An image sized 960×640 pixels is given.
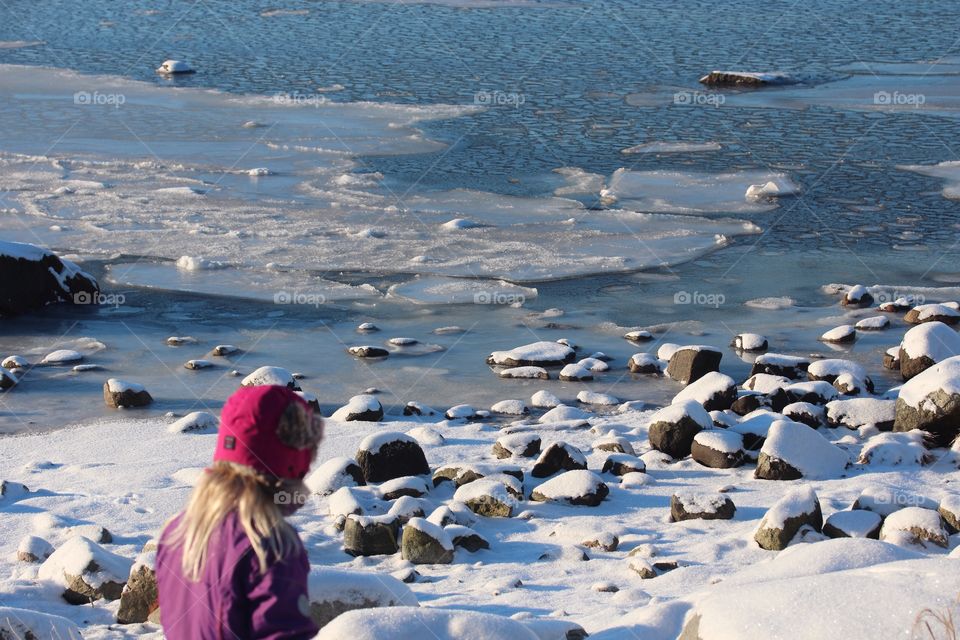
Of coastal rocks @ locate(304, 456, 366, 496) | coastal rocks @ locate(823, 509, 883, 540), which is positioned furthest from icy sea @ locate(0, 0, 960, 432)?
coastal rocks @ locate(823, 509, 883, 540)

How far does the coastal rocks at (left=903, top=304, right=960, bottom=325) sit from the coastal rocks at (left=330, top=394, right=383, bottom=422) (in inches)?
188

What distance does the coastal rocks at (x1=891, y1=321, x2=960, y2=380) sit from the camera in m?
9.05

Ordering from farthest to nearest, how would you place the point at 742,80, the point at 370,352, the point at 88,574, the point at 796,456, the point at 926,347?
the point at 742,80, the point at 370,352, the point at 926,347, the point at 796,456, the point at 88,574

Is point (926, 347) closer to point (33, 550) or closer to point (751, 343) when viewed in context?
point (751, 343)

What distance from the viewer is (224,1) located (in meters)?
31.2

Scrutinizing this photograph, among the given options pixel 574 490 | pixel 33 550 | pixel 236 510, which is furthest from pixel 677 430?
pixel 236 510

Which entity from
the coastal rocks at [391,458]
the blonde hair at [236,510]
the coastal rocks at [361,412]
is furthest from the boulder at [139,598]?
the coastal rocks at [361,412]

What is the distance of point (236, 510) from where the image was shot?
2557mm

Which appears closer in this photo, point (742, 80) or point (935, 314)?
point (935, 314)

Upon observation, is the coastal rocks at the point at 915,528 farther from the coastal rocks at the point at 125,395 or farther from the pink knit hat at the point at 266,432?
the coastal rocks at the point at 125,395

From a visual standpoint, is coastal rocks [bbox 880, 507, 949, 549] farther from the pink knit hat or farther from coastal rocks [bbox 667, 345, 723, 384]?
the pink knit hat

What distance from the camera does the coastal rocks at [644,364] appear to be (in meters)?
9.37

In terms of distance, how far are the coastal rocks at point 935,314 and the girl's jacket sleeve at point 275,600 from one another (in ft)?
29.0

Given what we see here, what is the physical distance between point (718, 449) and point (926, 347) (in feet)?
8.07
